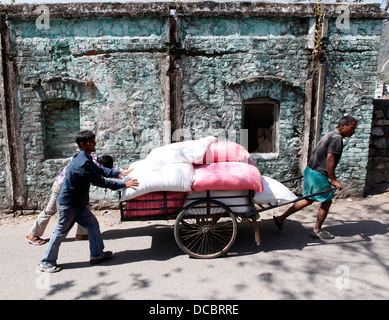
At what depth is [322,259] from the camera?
4.06m

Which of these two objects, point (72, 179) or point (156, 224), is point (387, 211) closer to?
point (156, 224)

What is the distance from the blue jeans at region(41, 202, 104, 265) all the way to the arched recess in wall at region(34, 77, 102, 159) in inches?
108

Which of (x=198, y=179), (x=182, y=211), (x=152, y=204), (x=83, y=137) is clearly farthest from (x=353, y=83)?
(x=83, y=137)

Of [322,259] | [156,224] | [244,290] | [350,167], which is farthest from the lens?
[350,167]

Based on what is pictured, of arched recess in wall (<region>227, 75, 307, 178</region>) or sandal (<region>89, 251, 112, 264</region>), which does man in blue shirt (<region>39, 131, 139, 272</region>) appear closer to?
sandal (<region>89, 251, 112, 264</region>)

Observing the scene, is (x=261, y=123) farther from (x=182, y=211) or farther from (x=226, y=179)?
(x=182, y=211)

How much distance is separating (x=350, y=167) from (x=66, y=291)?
19.7ft

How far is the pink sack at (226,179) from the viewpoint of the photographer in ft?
12.7

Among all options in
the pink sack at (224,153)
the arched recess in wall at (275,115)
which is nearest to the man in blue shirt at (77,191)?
the pink sack at (224,153)

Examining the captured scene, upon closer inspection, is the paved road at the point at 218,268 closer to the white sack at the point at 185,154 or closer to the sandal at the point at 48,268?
the sandal at the point at 48,268

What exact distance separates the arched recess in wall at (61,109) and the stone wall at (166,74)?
2cm

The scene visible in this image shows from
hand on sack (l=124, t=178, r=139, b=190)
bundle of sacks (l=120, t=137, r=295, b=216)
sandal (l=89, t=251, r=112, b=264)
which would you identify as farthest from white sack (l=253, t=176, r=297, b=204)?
sandal (l=89, t=251, r=112, b=264)

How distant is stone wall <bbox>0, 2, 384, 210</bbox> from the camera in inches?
232

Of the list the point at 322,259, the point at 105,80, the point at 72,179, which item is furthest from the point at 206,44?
the point at 322,259
